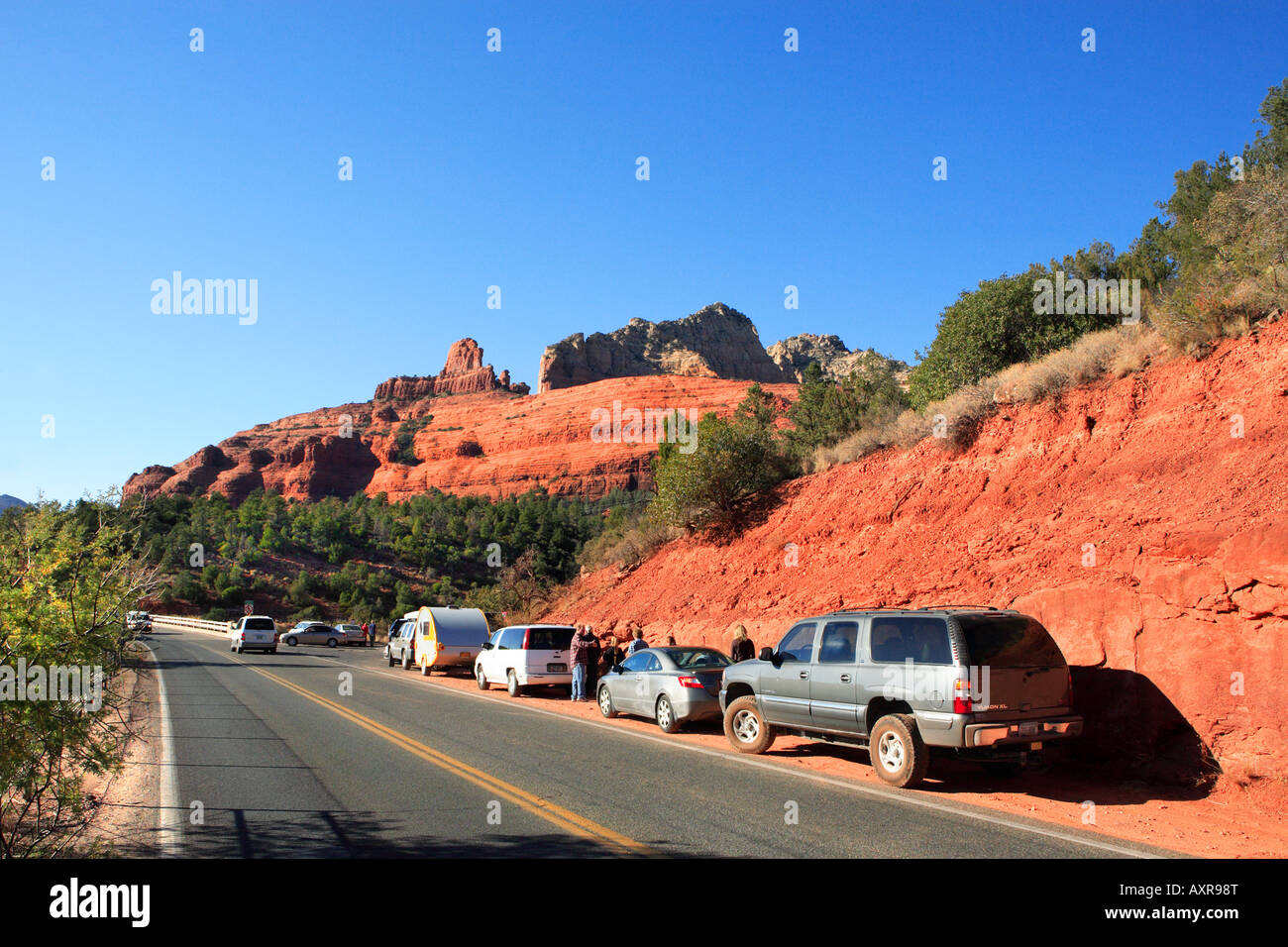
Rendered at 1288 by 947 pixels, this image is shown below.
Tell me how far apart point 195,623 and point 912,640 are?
5865 centimetres

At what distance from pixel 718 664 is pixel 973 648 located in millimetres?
6177

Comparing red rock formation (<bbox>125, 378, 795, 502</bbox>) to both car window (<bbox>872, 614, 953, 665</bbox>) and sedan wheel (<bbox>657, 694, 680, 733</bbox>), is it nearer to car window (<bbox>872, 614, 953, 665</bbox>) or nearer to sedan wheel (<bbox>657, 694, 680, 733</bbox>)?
sedan wheel (<bbox>657, 694, 680, 733</bbox>)

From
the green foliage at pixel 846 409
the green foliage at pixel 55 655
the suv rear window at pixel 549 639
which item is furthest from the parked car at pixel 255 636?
the green foliage at pixel 55 655

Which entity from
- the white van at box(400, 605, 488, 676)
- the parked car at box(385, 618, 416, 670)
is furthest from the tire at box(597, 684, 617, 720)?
the parked car at box(385, 618, 416, 670)

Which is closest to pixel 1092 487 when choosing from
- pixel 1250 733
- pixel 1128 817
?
pixel 1250 733

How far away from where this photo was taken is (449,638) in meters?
26.0

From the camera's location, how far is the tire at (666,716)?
13.8 m

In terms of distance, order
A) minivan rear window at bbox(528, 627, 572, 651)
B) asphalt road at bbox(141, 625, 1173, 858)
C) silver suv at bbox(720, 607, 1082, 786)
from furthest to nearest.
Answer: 1. minivan rear window at bbox(528, 627, 572, 651)
2. silver suv at bbox(720, 607, 1082, 786)
3. asphalt road at bbox(141, 625, 1173, 858)

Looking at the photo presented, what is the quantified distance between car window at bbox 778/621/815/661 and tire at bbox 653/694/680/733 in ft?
9.71

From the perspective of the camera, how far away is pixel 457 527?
85.1 meters

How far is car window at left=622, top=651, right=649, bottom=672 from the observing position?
15086 mm

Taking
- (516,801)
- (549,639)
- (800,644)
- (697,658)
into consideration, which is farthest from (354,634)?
(516,801)

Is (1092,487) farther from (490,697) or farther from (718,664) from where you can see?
(490,697)

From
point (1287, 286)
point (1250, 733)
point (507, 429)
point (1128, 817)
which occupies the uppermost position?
point (507, 429)
